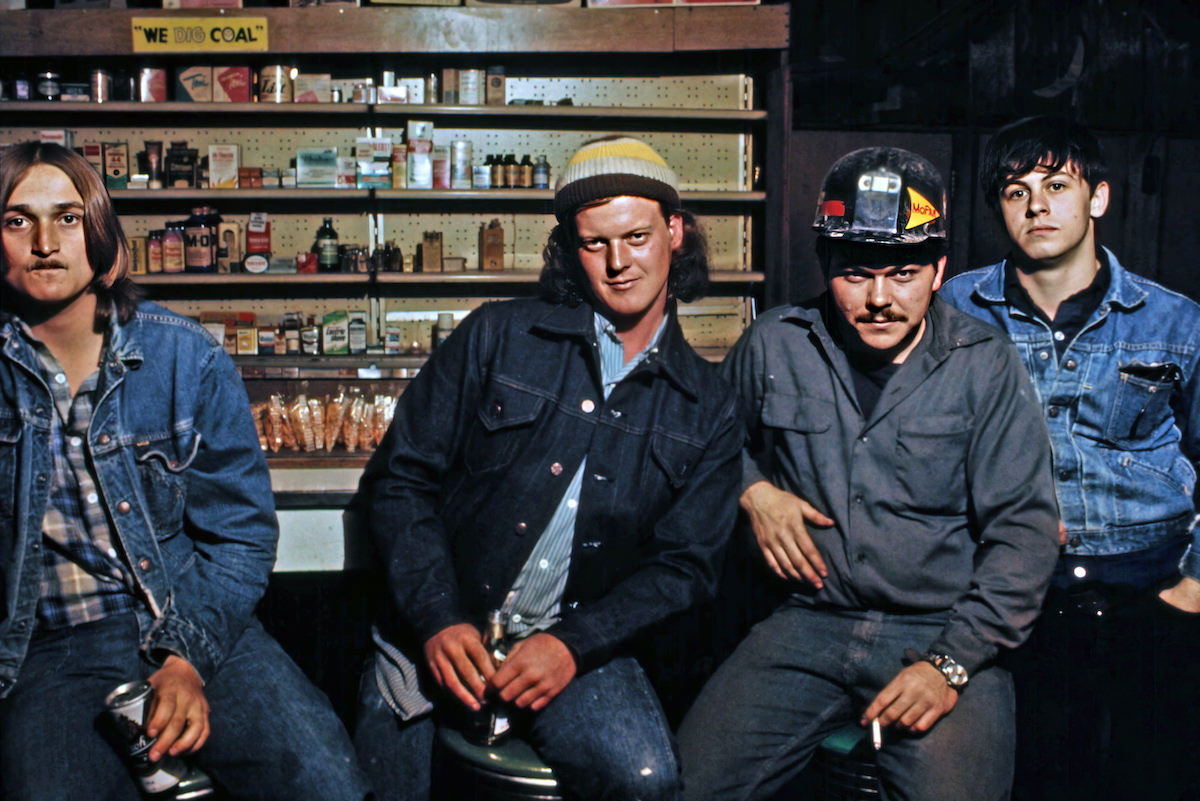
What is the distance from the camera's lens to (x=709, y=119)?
4207 mm

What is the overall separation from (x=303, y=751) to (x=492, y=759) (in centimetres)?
33

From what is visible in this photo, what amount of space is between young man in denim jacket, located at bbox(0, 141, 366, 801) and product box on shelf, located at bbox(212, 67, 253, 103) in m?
2.57

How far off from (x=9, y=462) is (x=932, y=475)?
1.80m

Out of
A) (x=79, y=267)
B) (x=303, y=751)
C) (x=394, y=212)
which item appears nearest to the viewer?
(x=303, y=751)

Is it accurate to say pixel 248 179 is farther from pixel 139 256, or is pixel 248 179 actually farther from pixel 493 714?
pixel 493 714

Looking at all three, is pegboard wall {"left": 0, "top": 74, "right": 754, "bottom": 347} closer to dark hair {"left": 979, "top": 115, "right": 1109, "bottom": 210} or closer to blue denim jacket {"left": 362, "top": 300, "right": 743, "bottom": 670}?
dark hair {"left": 979, "top": 115, "right": 1109, "bottom": 210}

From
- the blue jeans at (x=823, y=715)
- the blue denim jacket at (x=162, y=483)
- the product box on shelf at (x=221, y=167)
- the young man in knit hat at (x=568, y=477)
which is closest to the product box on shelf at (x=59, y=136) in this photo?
the product box on shelf at (x=221, y=167)

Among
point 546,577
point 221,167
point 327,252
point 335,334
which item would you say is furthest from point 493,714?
point 221,167

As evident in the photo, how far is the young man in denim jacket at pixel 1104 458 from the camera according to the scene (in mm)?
1878

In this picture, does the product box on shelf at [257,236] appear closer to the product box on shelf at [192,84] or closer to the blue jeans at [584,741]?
the product box on shelf at [192,84]

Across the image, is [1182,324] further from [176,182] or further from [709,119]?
[176,182]

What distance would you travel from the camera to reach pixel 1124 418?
2.02 m

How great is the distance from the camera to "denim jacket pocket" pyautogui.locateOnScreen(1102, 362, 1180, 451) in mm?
2016

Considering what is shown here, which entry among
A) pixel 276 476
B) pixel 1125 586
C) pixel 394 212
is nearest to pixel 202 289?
pixel 394 212
